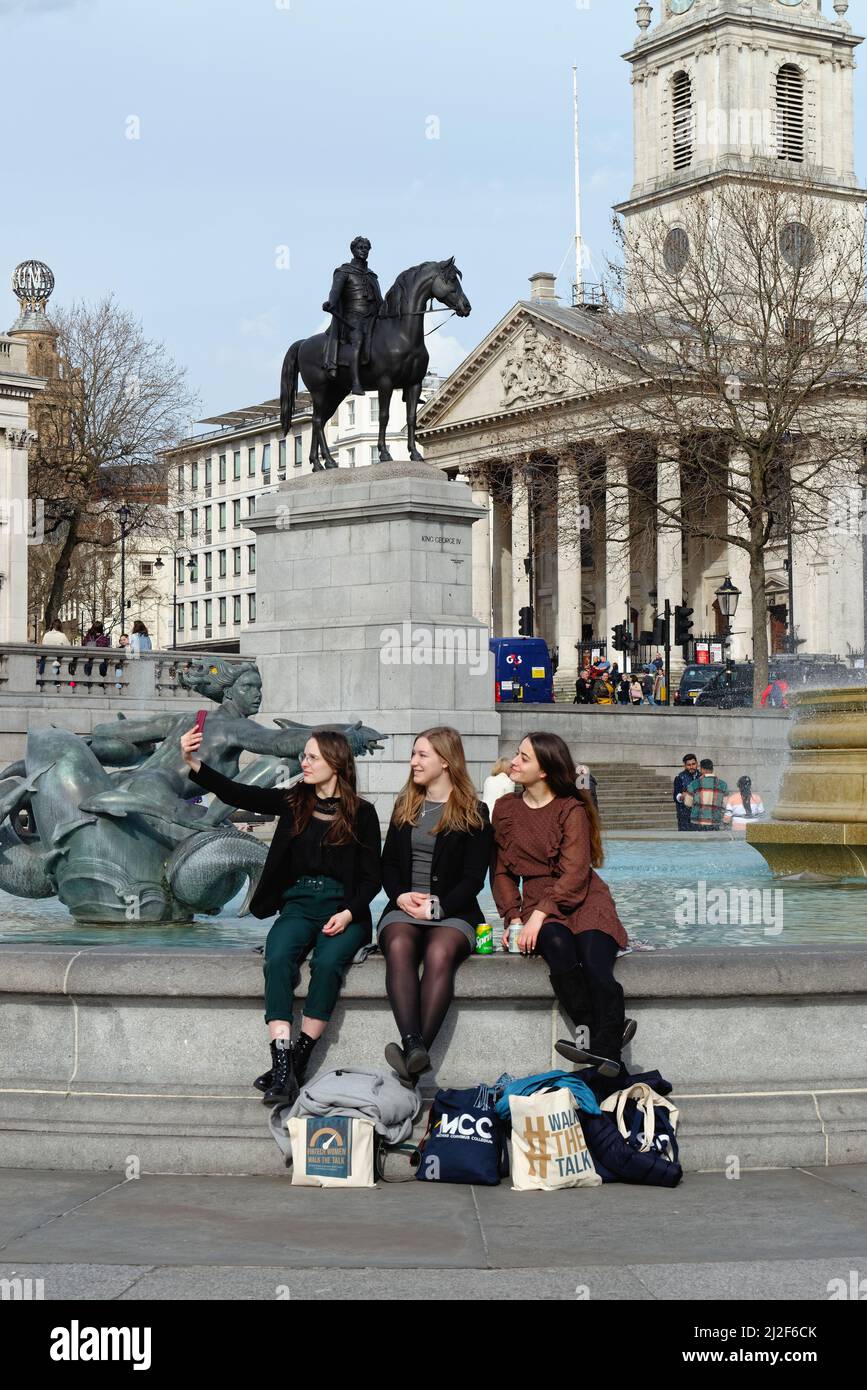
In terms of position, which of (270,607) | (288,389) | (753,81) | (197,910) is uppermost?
(753,81)

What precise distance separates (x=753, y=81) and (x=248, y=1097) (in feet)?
316

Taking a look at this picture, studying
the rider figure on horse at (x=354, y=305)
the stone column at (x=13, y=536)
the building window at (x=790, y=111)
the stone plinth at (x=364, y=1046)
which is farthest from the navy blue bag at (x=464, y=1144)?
the building window at (x=790, y=111)

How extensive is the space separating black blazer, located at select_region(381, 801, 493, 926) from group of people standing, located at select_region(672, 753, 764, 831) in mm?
14368

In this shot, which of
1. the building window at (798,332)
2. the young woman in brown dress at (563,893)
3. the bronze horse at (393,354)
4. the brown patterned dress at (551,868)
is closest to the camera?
the young woman in brown dress at (563,893)

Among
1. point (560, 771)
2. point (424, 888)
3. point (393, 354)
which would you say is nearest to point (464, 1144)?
point (424, 888)

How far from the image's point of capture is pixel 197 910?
32.1ft

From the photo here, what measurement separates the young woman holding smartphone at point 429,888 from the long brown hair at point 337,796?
0.18m

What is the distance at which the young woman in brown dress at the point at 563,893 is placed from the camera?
7.02m

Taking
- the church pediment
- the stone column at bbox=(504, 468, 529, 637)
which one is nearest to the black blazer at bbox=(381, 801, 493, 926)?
the stone column at bbox=(504, 468, 529, 637)

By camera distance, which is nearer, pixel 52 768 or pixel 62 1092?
pixel 62 1092

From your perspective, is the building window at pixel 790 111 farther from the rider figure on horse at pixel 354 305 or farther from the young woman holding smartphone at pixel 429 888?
the young woman holding smartphone at pixel 429 888
